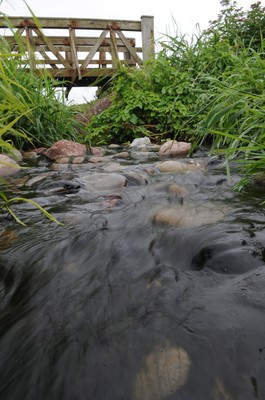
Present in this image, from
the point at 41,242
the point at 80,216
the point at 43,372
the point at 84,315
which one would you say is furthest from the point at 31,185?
the point at 43,372

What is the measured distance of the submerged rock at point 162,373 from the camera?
23.8 inches

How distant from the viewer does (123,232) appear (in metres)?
1.35

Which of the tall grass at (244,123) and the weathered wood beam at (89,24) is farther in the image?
the weathered wood beam at (89,24)

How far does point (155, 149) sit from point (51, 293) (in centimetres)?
324

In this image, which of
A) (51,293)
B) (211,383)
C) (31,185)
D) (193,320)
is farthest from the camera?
(31,185)

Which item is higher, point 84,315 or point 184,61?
point 184,61

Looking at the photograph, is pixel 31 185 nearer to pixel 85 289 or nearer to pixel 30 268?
pixel 30 268

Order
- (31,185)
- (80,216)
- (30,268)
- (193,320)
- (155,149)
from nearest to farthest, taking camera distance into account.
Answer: (193,320) → (30,268) → (80,216) → (31,185) → (155,149)

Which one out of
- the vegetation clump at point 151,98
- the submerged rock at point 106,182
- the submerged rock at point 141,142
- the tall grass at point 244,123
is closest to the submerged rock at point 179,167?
the submerged rock at point 106,182

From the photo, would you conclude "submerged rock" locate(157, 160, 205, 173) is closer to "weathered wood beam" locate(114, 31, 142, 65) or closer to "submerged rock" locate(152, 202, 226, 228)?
"submerged rock" locate(152, 202, 226, 228)

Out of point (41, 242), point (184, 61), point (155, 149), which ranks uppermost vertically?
point (184, 61)

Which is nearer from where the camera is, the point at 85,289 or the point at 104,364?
the point at 104,364

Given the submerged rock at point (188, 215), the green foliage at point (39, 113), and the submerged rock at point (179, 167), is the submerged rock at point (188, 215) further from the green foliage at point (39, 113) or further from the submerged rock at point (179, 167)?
the green foliage at point (39, 113)

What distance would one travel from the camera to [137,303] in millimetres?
861
